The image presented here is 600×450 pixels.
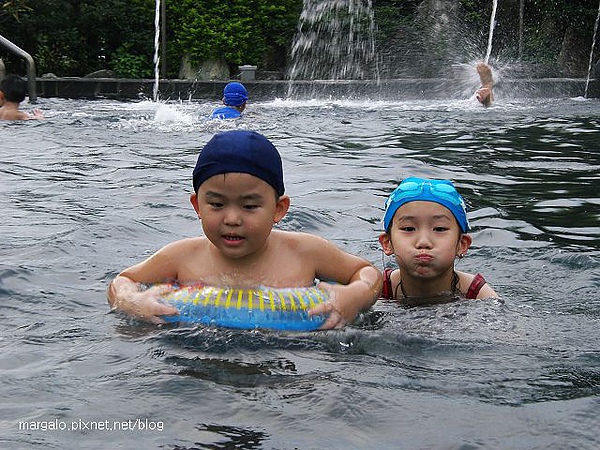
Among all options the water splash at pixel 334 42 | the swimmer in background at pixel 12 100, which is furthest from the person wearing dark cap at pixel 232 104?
the water splash at pixel 334 42

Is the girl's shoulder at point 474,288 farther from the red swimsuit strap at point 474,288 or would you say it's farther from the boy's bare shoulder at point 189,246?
the boy's bare shoulder at point 189,246

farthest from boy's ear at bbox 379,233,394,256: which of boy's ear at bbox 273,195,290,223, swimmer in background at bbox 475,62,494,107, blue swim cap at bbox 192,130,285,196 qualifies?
swimmer in background at bbox 475,62,494,107

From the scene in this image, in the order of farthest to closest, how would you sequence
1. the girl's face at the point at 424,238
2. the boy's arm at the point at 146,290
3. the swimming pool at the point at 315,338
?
the girl's face at the point at 424,238, the boy's arm at the point at 146,290, the swimming pool at the point at 315,338

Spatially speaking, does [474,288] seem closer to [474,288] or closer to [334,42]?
[474,288]

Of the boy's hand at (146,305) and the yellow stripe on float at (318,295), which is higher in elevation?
the yellow stripe on float at (318,295)

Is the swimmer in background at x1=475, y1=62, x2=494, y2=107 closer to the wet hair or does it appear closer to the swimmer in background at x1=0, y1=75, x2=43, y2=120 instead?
the swimmer in background at x1=0, y1=75, x2=43, y2=120

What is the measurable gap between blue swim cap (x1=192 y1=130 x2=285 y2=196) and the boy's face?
3cm

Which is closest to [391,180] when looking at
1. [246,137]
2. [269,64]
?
[246,137]

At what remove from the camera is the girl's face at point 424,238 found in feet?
15.2

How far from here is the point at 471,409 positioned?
10.5 feet

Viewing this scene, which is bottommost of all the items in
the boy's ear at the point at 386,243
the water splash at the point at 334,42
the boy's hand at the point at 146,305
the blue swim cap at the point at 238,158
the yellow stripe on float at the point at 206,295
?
the boy's hand at the point at 146,305

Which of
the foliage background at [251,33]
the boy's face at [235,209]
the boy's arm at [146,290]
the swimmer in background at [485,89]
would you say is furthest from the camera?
the foliage background at [251,33]

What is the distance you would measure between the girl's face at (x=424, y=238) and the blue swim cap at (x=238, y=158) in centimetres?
79

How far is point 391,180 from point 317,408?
18.5 ft
